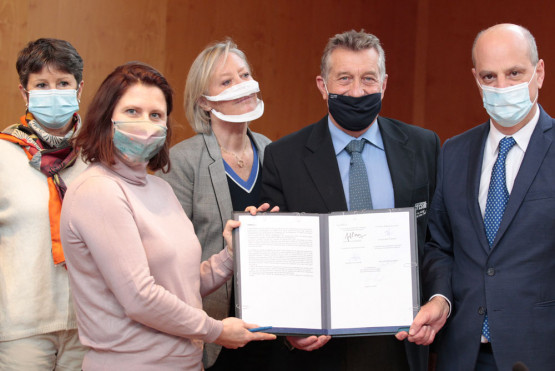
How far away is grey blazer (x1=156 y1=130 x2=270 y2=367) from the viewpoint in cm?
275

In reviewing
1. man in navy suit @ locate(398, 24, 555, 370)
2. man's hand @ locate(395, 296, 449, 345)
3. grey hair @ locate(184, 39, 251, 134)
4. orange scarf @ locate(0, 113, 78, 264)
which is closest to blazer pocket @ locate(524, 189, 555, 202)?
man in navy suit @ locate(398, 24, 555, 370)

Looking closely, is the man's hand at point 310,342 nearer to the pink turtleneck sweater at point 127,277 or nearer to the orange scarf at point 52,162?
the pink turtleneck sweater at point 127,277

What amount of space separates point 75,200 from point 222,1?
9.92 ft

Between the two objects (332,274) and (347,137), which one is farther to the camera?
(347,137)

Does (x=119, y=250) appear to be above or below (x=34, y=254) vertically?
above

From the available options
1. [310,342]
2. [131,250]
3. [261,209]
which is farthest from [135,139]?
[310,342]

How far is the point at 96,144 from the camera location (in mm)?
2057

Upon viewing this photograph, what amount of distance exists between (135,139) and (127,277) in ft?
1.40

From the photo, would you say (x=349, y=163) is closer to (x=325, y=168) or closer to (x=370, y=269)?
(x=325, y=168)

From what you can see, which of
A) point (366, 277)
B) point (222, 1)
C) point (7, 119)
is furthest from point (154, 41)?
point (366, 277)

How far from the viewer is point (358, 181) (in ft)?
8.04

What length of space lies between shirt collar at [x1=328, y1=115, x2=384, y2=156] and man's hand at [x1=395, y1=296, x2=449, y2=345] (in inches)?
25.5

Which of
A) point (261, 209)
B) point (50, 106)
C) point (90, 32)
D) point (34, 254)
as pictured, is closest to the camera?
point (261, 209)

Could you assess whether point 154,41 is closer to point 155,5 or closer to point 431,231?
point 155,5
